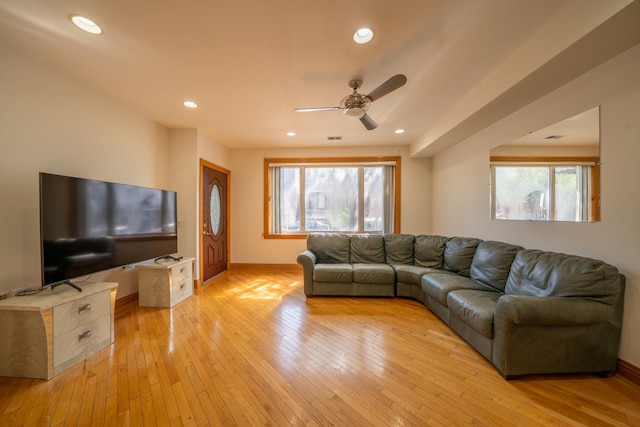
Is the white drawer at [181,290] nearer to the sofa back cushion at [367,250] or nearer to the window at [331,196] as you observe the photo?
the window at [331,196]

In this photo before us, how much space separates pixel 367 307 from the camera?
3107 mm

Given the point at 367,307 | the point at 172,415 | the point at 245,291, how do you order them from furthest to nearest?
the point at 245,291 < the point at 367,307 < the point at 172,415

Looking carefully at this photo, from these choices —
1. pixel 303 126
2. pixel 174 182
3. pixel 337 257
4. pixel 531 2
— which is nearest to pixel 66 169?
pixel 174 182

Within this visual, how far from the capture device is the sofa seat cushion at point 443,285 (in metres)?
2.57

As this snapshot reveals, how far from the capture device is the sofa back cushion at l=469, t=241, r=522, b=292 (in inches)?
98.8

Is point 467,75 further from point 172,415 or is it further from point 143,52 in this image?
point 172,415

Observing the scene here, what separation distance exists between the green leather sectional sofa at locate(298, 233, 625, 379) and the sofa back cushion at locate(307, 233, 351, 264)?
54 cm

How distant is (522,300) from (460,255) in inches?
60.1

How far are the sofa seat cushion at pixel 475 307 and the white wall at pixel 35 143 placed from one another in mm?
4067

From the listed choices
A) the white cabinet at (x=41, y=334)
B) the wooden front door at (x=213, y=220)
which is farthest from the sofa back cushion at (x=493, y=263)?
the wooden front door at (x=213, y=220)

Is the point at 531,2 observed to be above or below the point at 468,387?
above

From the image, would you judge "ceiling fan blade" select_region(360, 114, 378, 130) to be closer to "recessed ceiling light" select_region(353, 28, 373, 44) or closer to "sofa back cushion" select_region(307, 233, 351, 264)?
"recessed ceiling light" select_region(353, 28, 373, 44)

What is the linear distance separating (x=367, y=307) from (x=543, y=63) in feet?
9.81

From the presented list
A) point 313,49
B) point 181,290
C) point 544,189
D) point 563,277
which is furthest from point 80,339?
point 544,189
